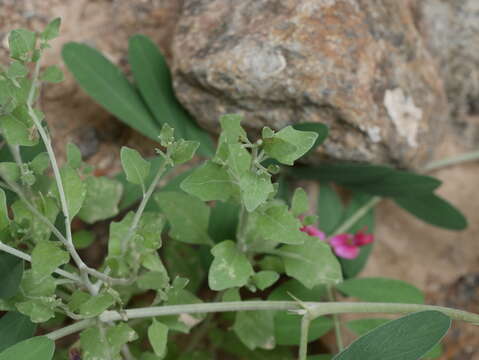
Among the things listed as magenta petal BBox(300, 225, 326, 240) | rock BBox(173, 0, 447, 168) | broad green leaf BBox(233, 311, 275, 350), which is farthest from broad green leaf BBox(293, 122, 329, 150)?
broad green leaf BBox(233, 311, 275, 350)

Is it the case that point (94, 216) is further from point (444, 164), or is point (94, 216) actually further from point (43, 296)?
point (444, 164)

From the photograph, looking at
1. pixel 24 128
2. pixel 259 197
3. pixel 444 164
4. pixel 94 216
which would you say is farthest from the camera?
pixel 444 164

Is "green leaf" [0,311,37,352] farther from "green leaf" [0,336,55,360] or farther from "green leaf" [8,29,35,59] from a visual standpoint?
"green leaf" [8,29,35,59]

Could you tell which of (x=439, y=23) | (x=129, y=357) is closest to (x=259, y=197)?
(x=129, y=357)

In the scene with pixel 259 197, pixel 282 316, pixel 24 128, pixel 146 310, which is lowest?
pixel 282 316

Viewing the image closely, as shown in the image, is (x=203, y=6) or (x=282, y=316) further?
(x=203, y=6)

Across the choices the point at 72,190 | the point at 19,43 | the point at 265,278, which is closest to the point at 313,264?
the point at 265,278
